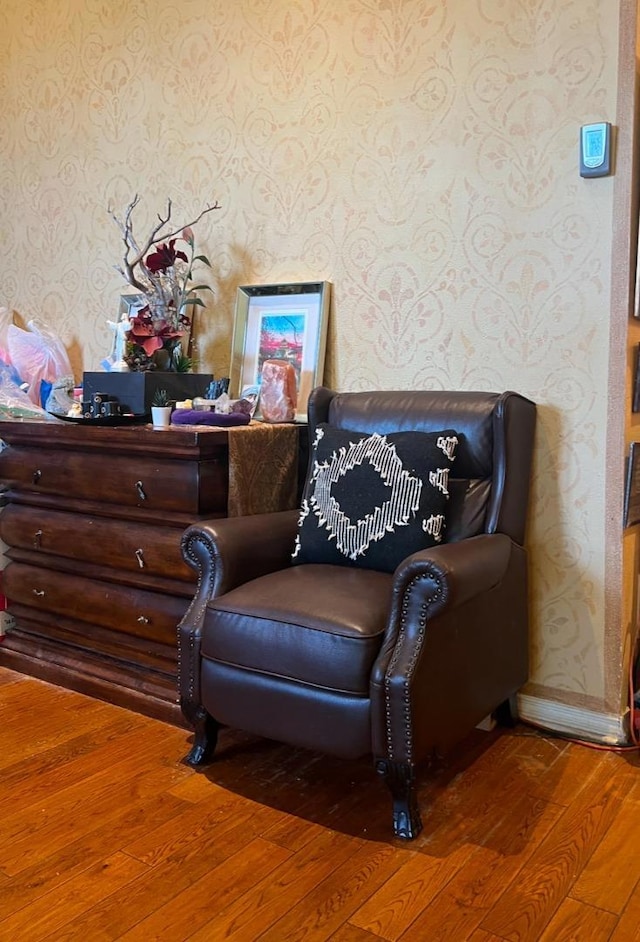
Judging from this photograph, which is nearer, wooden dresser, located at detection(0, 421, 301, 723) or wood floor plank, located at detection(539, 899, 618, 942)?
wood floor plank, located at detection(539, 899, 618, 942)

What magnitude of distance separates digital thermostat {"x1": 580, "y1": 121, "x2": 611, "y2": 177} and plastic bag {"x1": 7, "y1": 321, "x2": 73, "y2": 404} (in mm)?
2126

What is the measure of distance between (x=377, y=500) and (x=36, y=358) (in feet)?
5.97

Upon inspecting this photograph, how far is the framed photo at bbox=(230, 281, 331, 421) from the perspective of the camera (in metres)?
2.65

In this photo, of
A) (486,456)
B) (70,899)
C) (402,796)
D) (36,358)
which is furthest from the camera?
(36,358)

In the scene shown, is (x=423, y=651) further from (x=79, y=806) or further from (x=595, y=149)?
(x=595, y=149)

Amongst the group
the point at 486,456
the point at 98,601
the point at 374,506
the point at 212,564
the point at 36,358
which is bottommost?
the point at 98,601

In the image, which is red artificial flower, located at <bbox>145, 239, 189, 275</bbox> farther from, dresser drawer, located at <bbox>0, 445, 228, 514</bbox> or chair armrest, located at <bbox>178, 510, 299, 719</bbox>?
chair armrest, located at <bbox>178, 510, 299, 719</bbox>

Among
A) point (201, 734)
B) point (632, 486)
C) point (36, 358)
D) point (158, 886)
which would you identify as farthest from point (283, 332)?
point (158, 886)

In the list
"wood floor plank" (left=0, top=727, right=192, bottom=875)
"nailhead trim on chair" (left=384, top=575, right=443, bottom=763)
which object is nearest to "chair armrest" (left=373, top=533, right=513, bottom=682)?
"nailhead trim on chair" (left=384, top=575, right=443, bottom=763)

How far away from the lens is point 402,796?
1737mm

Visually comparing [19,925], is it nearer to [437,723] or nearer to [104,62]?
[437,723]

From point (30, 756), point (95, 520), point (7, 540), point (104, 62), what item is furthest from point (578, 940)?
point (104, 62)

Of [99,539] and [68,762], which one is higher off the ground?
[99,539]

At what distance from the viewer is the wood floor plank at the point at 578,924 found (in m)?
1.43
